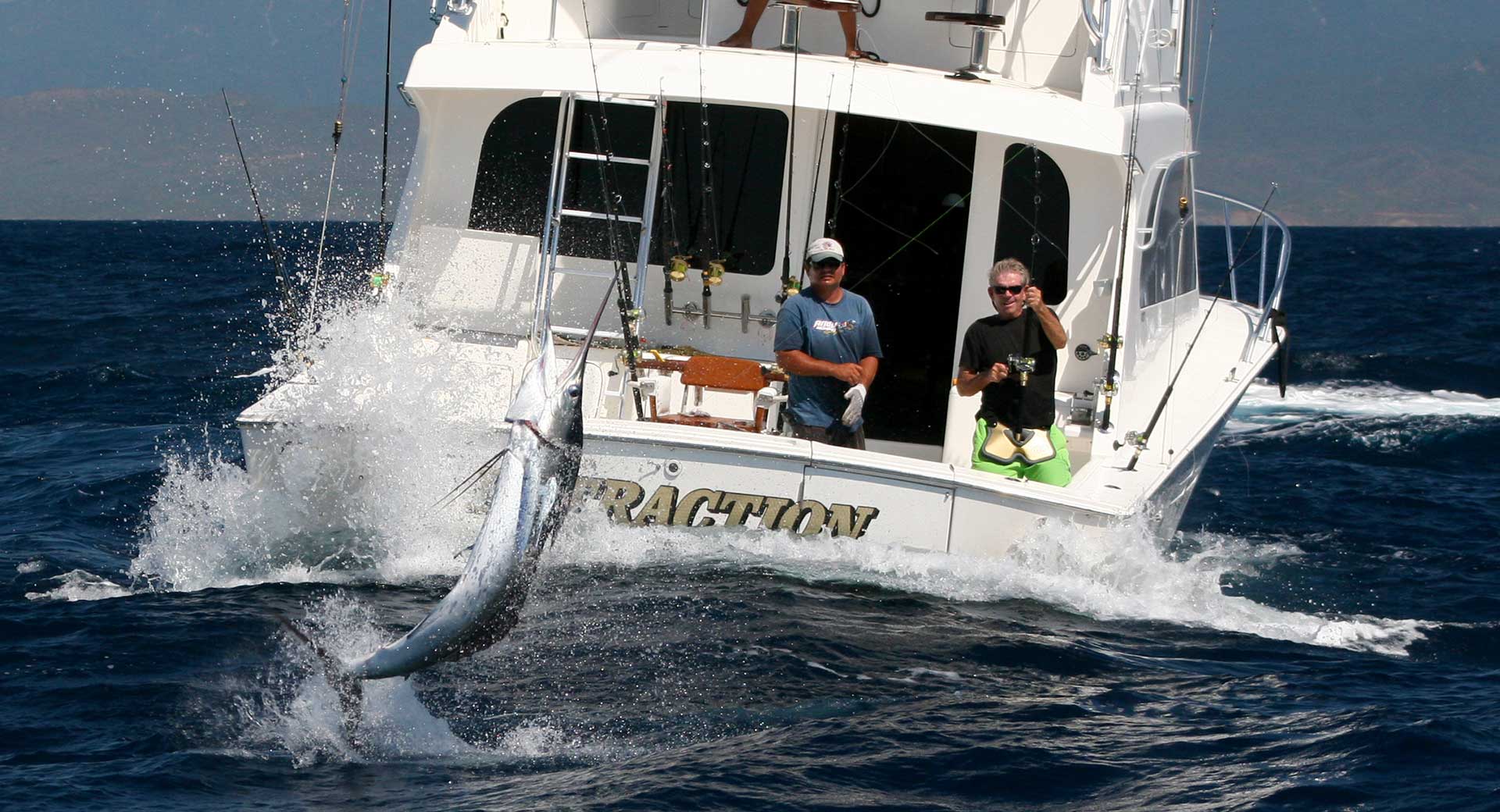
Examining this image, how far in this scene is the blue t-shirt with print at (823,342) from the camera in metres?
7.36

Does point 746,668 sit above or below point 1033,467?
below

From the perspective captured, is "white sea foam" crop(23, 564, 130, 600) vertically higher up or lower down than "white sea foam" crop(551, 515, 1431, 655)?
lower down

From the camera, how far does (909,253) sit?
30.8ft

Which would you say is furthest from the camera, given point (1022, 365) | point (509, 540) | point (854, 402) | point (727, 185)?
point (727, 185)

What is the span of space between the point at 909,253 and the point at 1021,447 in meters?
2.30

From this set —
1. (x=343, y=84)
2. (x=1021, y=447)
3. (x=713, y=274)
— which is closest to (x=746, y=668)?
(x=1021, y=447)

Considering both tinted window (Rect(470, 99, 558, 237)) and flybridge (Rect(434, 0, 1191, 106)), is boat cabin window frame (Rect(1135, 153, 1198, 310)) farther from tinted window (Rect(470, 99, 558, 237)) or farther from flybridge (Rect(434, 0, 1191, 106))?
tinted window (Rect(470, 99, 558, 237))

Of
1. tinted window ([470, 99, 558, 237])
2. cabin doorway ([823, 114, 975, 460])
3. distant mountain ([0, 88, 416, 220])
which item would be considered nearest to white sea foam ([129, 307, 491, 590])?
tinted window ([470, 99, 558, 237])

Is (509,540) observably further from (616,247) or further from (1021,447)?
(616,247)

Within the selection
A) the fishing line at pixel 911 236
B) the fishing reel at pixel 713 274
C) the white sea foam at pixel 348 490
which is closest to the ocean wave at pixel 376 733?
the white sea foam at pixel 348 490

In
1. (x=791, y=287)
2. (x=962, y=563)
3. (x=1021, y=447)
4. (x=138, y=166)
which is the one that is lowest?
(x=962, y=563)

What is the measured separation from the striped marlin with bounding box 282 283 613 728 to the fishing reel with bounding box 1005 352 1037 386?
3095 mm

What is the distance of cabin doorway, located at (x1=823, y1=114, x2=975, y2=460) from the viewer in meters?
9.29

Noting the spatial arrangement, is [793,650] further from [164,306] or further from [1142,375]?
[164,306]
